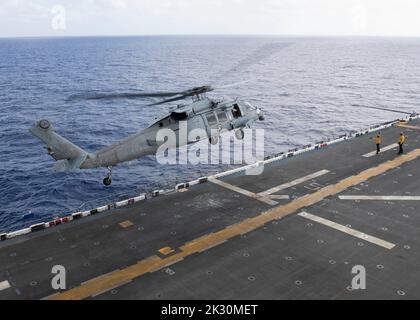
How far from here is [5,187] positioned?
44094 mm

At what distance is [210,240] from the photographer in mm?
22828

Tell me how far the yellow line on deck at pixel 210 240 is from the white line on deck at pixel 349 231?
131 cm

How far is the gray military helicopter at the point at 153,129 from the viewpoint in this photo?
2236 centimetres

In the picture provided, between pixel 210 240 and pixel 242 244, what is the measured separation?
185cm

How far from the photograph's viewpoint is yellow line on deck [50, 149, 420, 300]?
18500mm

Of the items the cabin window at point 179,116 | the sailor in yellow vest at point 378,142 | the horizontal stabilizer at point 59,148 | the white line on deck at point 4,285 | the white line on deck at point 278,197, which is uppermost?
the cabin window at point 179,116

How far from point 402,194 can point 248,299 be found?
17076 mm

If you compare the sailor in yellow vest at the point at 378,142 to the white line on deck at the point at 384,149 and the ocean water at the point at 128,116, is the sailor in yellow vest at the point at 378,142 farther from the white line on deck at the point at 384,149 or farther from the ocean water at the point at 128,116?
the ocean water at the point at 128,116

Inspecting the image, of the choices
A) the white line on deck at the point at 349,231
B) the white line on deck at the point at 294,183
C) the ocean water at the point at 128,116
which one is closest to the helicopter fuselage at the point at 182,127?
the ocean water at the point at 128,116

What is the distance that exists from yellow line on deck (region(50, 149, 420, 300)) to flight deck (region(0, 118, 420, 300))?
6cm

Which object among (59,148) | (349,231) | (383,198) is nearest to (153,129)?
(59,148)

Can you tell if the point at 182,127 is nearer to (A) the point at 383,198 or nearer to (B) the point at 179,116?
(B) the point at 179,116
